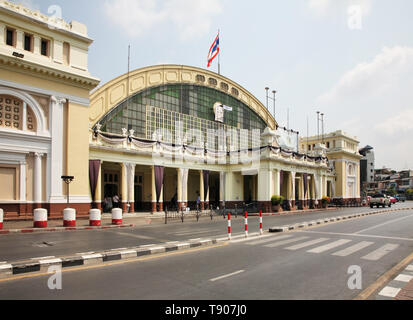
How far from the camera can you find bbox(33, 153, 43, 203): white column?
20516mm

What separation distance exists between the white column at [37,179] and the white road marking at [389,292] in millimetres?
20216

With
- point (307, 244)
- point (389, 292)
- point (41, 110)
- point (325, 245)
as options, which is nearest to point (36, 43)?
A: point (41, 110)

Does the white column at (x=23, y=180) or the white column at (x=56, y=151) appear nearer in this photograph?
the white column at (x=23, y=180)

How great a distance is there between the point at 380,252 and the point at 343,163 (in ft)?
175

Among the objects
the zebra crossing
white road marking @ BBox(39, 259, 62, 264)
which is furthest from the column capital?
the zebra crossing

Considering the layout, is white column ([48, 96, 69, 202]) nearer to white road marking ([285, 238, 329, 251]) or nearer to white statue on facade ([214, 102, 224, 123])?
white road marking ([285, 238, 329, 251])

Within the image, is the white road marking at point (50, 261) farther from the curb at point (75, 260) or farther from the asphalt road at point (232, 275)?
the asphalt road at point (232, 275)

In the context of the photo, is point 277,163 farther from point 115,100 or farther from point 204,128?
point 115,100

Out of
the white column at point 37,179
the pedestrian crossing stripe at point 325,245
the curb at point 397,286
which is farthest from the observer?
the white column at point 37,179

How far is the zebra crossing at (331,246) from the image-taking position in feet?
34.3

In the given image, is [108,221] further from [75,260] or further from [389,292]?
[389,292]

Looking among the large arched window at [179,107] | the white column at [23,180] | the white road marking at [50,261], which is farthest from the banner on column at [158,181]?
the white road marking at [50,261]

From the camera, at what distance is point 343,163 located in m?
59.9
